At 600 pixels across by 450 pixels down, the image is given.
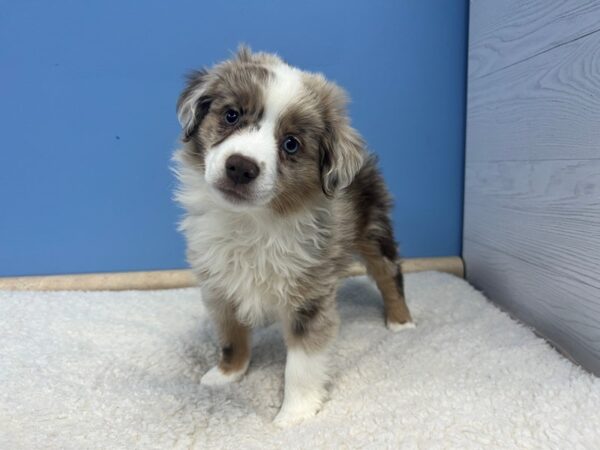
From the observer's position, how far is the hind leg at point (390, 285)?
6.64 ft

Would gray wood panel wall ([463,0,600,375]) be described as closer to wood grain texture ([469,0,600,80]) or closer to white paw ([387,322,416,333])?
wood grain texture ([469,0,600,80])

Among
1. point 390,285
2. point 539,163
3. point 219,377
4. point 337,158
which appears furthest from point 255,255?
point 539,163

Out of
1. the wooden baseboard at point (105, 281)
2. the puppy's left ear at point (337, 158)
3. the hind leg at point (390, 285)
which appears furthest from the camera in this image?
the wooden baseboard at point (105, 281)

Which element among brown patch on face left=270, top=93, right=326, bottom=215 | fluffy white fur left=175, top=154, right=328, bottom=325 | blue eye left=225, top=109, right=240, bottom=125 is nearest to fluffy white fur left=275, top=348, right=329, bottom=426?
fluffy white fur left=175, top=154, right=328, bottom=325

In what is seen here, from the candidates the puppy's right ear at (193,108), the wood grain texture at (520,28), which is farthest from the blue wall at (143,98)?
the puppy's right ear at (193,108)

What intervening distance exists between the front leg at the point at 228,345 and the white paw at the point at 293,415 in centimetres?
28

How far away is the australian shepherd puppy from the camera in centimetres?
132

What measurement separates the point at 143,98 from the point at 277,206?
4.32 feet

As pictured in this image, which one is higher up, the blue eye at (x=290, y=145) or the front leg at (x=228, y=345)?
the blue eye at (x=290, y=145)

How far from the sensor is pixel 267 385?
164 centimetres

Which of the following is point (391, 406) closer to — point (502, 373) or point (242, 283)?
point (502, 373)

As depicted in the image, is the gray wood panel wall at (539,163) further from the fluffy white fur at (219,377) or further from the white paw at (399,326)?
the fluffy white fur at (219,377)

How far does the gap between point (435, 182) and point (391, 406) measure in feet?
4.91

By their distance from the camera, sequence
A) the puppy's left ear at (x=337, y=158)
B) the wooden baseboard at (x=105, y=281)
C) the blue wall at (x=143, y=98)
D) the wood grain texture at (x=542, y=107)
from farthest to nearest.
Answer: the wooden baseboard at (x=105, y=281) → the blue wall at (x=143, y=98) → the wood grain texture at (x=542, y=107) → the puppy's left ear at (x=337, y=158)
